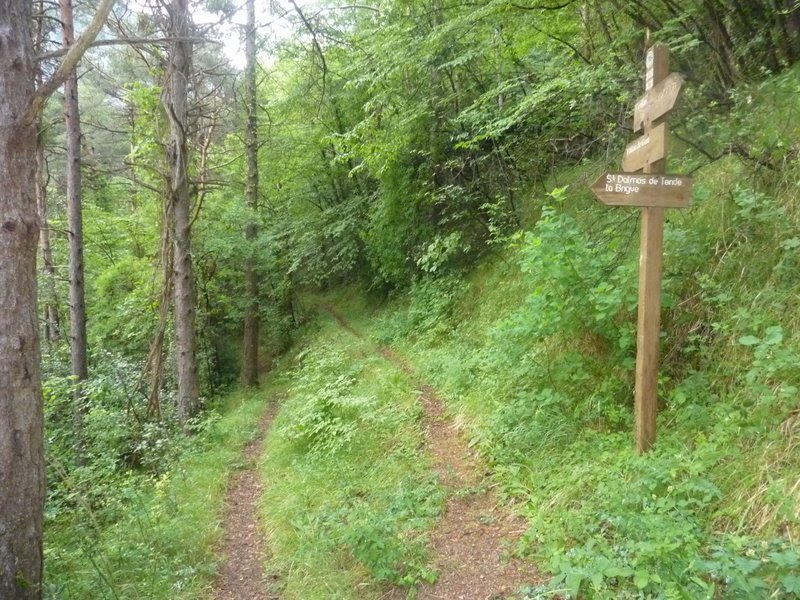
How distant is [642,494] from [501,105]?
736 centimetres

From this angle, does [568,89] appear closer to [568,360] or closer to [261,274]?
[568,360]

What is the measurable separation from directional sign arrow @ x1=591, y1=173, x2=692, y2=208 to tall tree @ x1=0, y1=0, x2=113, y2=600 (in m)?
3.79

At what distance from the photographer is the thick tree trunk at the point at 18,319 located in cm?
324

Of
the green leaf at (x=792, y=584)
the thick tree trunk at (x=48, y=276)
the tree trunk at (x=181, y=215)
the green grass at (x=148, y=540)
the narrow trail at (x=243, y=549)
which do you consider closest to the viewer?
the green leaf at (x=792, y=584)

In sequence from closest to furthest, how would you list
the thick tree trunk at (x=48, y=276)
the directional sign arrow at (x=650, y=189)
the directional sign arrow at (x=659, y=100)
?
the directional sign arrow at (x=659, y=100) → the directional sign arrow at (x=650, y=189) → the thick tree trunk at (x=48, y=276)

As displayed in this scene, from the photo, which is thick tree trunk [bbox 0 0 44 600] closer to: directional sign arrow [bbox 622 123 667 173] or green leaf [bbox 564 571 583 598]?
green leaf [bbox 564 571 583 598]

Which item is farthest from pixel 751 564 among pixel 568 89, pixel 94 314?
pixel 94 314

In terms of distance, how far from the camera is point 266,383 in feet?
47.6

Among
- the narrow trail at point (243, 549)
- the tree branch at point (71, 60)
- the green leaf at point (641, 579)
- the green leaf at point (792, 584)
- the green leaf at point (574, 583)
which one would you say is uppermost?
the tree branch at point (71, 60)

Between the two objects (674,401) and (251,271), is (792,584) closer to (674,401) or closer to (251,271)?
(674,401)

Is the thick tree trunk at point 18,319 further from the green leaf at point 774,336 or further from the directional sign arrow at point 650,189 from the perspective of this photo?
the green leaf at point 774,336

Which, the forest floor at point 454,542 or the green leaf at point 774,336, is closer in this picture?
the green leaf at point 774,336

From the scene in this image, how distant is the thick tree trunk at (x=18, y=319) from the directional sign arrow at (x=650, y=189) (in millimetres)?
4111

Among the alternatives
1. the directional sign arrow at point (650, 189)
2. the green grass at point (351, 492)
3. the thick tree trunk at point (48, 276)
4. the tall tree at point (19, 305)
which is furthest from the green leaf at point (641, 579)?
the thick tree trunk at point (48, 276)
